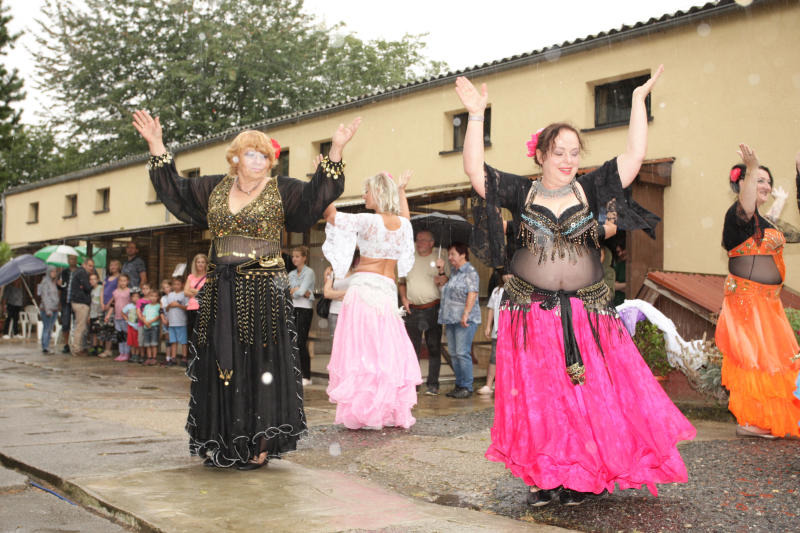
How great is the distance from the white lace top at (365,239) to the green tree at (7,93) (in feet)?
82.2

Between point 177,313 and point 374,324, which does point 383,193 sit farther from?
point 177,313

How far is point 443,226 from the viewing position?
38.6ft

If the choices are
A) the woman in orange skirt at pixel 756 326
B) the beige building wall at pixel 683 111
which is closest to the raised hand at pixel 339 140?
the woman in orange skirt at pixel 756 326

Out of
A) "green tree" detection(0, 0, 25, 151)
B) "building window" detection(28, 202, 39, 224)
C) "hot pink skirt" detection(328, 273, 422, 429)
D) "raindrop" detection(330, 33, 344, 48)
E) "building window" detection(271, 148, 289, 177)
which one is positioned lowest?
"hot pink skirt" detection(328, 273, 422, 429)

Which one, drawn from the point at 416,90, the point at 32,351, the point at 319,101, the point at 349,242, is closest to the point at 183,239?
the point at 32,351

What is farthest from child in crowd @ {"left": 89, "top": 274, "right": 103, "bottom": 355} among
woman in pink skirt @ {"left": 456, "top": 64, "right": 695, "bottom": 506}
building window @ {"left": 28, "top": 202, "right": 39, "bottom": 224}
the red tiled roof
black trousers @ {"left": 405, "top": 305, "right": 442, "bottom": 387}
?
building window @ {"left": 28, "top": 202, "right": 39, "bottom": 224}

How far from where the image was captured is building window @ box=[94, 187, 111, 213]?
28.9 m

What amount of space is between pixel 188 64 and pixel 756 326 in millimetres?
31120

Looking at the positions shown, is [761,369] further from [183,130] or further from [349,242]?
[183,130]

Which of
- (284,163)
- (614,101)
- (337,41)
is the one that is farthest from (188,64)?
(614,101)

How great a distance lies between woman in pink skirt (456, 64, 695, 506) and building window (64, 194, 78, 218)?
97.3ft

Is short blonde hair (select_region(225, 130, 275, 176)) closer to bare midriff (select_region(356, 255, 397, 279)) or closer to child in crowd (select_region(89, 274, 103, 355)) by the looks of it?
bare midriff (select_region(356, 255, 397, 279))

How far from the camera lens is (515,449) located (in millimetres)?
Answer: 3836

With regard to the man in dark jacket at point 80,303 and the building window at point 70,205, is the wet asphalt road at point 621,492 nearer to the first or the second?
the man in dark jacket at point 80,303
